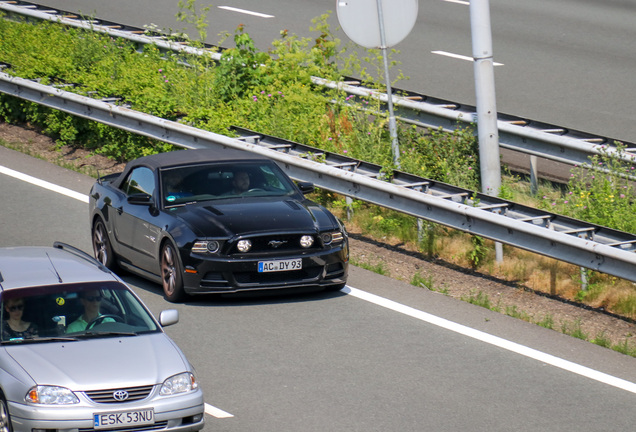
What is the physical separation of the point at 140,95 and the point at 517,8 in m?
12.9

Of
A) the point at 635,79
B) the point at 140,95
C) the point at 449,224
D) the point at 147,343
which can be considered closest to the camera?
the point at 147,343

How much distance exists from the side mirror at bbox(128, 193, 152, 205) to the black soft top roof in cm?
53

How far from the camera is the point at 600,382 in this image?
930 cm

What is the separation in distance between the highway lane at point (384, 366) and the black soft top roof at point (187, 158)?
50.7 inches

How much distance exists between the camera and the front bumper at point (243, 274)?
11.1 metres

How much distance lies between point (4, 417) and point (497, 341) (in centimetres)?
459

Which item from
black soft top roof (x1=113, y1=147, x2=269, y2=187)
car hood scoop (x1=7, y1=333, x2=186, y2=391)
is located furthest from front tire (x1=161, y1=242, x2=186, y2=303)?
car hood scoop (x1=7, y1=333, x2=186, y2=391)

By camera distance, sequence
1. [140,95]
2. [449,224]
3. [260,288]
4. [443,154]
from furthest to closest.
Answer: [140,95] → [443,154] → [449,224] → [260,288]

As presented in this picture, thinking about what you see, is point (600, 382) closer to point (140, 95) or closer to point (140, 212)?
point (140, 212)

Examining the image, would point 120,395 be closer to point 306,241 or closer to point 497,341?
point 497,341

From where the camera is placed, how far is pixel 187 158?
41.2 feet

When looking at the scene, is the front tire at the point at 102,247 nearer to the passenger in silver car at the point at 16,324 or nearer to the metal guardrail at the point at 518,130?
the metal guardrail at the point at 518,130

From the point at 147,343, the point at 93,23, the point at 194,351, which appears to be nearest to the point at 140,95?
the point at 93,23

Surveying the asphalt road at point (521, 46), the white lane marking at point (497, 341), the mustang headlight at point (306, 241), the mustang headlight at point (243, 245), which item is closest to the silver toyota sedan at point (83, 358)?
the mustang headlight at point (243, 245)
